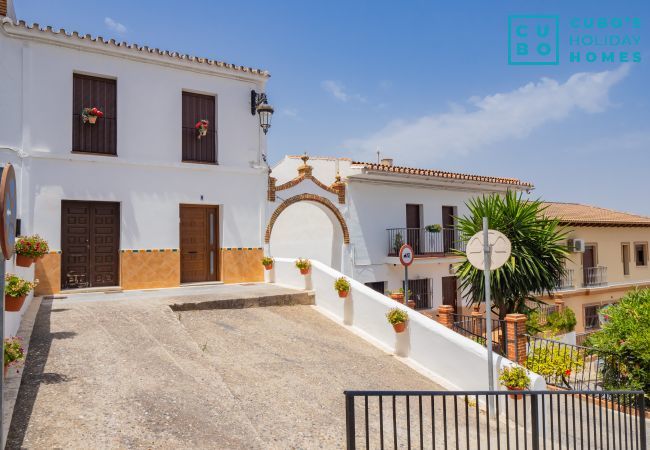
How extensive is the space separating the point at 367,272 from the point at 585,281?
44.5 ft

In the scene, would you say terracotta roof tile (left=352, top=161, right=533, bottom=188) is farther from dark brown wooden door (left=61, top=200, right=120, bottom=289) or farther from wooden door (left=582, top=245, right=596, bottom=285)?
dark brown wooden door (left=61, top=200, right=120, bottom=289)

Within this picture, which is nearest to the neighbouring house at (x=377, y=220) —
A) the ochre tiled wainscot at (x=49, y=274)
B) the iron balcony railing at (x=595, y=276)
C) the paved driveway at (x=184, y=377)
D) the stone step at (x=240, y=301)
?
the stone step at (x=240, y=301)

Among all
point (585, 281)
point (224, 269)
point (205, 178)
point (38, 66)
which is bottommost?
point (585, 281)

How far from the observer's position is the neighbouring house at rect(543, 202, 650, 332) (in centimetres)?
2289

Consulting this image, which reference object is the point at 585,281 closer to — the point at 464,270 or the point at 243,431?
the point at 464,270

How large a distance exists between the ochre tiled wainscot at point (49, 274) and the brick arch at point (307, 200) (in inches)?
212

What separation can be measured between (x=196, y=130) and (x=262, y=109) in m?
1.96

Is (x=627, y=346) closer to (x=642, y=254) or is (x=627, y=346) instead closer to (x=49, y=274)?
(x=49, y=274)

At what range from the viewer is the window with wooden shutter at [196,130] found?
41.1 feet

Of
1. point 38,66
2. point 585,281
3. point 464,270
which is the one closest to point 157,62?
point 38,66

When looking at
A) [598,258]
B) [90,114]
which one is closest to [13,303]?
[90,114]

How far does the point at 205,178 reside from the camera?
41.4 feet

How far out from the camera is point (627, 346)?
962cm

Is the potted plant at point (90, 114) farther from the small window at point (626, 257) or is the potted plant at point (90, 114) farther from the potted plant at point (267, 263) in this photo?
the small window at point (626, 257)
